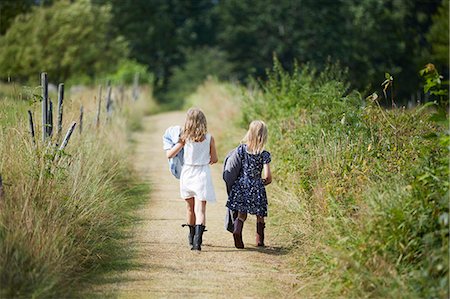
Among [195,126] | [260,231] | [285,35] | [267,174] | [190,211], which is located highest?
[285,35]

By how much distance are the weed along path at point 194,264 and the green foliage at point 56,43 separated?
24681mm

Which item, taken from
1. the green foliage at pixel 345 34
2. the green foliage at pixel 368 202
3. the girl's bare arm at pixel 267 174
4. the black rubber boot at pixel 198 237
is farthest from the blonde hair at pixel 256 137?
the green foliage at pixel 345 34

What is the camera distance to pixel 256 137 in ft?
30.9

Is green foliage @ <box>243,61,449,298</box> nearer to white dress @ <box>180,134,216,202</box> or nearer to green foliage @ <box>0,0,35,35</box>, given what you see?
white dress @ <box>180,134,216,202</box>

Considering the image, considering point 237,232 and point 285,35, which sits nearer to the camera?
point 237,232

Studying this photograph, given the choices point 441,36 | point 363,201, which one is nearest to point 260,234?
point 363,201

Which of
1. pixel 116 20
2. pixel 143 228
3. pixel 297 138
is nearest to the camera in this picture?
pixel 143 228

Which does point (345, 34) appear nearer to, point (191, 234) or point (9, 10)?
point (9, 10)

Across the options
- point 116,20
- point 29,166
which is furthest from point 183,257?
point 116,20

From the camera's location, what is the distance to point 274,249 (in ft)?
31.1

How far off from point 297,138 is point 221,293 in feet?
15.0

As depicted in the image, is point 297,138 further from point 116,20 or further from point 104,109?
point 116,20

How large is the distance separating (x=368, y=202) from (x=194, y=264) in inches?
78.5

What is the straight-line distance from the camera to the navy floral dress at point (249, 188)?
941 cm
